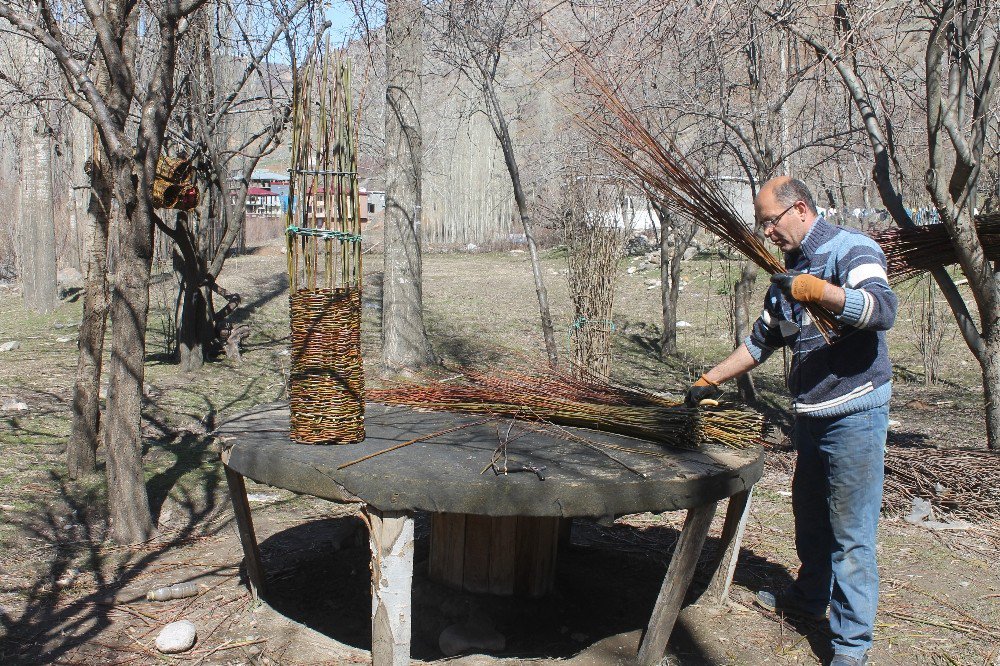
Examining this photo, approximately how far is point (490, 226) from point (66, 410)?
22467mm

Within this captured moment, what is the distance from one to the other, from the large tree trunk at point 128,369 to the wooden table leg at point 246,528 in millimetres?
1060

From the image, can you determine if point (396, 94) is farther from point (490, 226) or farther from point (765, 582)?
point (490, 226)

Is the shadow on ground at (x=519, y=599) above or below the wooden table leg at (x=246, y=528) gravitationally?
below

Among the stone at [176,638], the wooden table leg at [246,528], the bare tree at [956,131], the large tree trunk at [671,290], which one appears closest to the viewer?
the stone at [176,638]

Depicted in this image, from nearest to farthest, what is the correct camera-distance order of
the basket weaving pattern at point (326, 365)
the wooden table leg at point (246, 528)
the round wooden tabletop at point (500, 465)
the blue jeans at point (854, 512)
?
the round wooden tabletop at point (500, 465), the blue jeans at point (854, 512), the basket weaving pattern at point (326, 365), the wooden table leg at point (246, 528)

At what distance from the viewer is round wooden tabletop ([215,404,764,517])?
2820mm

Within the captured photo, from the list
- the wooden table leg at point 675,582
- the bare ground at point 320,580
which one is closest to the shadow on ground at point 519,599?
the bare ground at point 320,580

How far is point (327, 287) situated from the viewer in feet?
11.0

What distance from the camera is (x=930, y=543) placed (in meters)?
4.49

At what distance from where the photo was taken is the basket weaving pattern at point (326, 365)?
317 cm

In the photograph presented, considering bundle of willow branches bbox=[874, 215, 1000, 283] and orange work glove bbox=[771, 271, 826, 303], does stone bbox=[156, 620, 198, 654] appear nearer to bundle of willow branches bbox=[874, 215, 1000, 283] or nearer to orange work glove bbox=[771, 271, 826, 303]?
orange work glove bbox=[771, 271, 826, 303]

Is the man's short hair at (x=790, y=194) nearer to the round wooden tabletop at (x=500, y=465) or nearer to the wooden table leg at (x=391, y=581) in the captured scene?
the round wooden tabletop at (x=500, y=465)

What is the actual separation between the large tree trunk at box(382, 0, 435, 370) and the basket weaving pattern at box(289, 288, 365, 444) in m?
5.21

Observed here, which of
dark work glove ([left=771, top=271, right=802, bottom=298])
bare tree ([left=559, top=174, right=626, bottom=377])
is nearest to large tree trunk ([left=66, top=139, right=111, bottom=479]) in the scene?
bare tree ([left=559, top=174, right=626, bottom=377])
